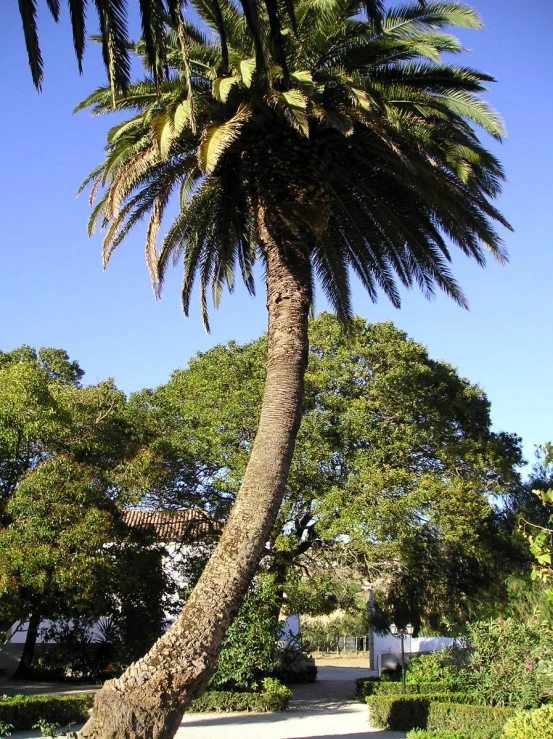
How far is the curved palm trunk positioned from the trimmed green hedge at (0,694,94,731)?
7.49 meters

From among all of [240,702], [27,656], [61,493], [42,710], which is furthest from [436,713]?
[27,656]

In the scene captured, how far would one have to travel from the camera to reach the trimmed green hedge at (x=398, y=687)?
17.9m

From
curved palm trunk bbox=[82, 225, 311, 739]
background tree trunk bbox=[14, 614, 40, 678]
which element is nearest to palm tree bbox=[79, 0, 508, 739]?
curved palm trunk bbox=[82, 225, 311, 739]

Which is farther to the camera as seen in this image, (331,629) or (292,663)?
(331,629)

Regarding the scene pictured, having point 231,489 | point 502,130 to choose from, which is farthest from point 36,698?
point 502,130

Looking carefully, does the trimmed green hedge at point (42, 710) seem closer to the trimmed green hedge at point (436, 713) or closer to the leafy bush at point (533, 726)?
the trimmed green hedge at point (436, 713)

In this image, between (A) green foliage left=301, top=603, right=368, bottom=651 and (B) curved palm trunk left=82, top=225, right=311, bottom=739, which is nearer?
(B) curved palm trunk left=82, top=225, right=311, bottom=739

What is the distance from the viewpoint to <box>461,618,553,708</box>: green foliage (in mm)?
13344

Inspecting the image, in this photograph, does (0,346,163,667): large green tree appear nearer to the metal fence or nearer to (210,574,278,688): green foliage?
(210,574,278,688): green foliage

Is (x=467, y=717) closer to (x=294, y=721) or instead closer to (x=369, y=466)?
(x=294, y=721)

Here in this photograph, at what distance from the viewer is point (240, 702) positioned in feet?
56.9

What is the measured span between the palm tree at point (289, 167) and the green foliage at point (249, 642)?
9406 mm

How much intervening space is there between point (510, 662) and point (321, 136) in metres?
11.2

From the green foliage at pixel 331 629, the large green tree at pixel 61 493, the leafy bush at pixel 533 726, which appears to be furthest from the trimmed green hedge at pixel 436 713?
the green foliage at pixel 331 629
